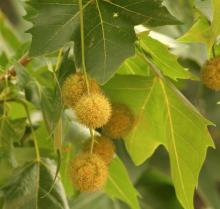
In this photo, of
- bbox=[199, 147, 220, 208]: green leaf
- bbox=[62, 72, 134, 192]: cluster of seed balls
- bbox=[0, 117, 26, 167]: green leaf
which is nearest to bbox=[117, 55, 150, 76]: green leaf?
bbox=[62, 72, 134, 192]: cluster of seed balls

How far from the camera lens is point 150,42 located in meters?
1.00

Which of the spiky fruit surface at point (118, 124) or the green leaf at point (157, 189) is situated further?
the green leaf at point (157, 189)

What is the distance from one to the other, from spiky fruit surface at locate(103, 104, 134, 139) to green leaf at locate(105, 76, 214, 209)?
4cm

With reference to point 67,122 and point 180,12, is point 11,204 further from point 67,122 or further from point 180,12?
point 180,12

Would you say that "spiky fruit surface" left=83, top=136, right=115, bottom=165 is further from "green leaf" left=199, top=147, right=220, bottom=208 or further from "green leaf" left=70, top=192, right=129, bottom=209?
"green leaf" left=199, top=147, right=220, bottom=208

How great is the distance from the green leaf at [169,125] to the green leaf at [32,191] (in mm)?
165

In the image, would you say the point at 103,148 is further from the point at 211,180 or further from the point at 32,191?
the point at 211,180

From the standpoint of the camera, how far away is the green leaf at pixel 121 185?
117 centimetres

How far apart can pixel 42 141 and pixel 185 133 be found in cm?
35

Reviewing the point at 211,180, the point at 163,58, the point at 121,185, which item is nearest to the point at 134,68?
the point at 163,58

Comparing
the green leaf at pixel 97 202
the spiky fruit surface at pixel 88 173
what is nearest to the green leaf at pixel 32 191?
the spiky fruit surface at pixel 88 173

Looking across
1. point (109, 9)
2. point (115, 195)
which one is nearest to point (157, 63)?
point (109, 9)

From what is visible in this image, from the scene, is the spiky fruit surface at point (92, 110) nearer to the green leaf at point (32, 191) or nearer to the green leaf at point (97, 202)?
the green leaf at point (32, 191)

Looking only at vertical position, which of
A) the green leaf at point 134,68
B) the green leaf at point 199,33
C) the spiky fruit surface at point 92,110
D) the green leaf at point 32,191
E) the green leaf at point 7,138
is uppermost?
the green leaf at point 199,33
